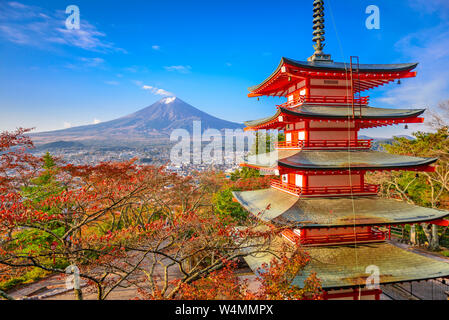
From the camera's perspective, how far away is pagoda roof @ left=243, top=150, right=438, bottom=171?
25.2 feet

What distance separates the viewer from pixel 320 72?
847cm

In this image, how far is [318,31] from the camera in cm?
984

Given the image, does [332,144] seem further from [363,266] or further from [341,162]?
[363,266]

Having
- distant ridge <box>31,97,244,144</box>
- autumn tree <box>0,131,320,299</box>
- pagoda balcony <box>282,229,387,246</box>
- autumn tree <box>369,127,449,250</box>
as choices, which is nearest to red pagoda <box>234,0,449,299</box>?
pagoda balcony <box>282,229,387,246</box>

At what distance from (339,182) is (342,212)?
141cm

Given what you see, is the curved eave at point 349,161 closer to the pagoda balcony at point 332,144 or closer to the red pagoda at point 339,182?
the red pagoda at point 339,182

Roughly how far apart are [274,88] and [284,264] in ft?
26.2

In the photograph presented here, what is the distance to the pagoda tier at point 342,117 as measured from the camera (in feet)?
26.7

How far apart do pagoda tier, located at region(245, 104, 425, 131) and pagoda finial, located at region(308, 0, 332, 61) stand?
2.52 meters

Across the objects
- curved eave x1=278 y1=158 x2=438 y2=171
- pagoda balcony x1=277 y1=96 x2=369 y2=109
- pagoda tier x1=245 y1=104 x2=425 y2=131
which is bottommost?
→ curved eave x1=278 y1=158 x2=438 y2=171

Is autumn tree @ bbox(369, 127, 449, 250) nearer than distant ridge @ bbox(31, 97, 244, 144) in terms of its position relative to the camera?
Yes

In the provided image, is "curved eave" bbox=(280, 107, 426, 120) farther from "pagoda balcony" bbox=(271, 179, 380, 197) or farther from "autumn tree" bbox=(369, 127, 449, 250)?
"autumn tree" bbox=(369, 127, 449, 250)

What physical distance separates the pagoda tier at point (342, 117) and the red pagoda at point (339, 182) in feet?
0.12
